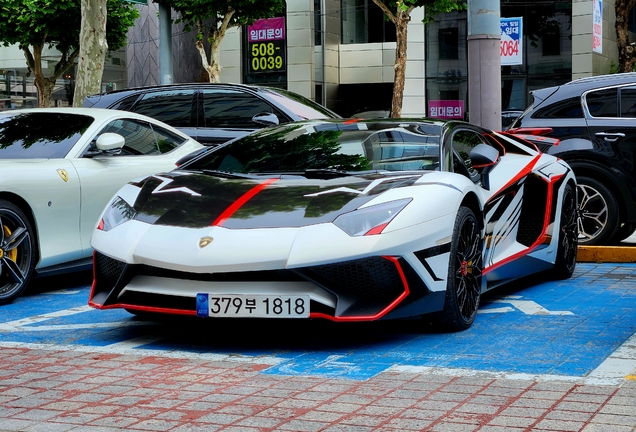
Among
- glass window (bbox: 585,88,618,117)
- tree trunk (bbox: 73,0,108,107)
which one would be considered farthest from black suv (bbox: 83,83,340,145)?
tree trunk (bbox: 73,0,108,107)

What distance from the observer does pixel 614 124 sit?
956 centimetres

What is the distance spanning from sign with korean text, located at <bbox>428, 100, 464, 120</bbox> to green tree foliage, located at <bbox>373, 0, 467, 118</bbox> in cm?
415

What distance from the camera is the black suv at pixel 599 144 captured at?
31.1 ft

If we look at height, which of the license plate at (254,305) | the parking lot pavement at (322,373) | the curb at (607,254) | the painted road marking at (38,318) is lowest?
the curb at (607,254)

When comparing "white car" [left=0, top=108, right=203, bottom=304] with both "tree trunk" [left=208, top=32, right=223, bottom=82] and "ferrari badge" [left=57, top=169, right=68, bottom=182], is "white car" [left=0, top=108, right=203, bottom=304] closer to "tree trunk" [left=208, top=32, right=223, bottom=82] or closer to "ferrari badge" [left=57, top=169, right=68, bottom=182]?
"ferrari badge" [left=57, top=169, right=68, bottom=182]

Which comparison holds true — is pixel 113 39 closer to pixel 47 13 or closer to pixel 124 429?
pixel 47 13

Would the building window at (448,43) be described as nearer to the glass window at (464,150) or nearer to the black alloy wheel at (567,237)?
the black alloy wheel at (567,237)

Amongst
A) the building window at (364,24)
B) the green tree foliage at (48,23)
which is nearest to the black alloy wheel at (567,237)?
the green tree foliage at (48,23)

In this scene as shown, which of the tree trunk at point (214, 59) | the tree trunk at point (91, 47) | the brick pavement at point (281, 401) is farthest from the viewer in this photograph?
the tree trunk at point (214, 59)

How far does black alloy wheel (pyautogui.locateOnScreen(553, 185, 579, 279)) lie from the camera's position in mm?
7898

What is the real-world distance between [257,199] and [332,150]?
34.9 inches

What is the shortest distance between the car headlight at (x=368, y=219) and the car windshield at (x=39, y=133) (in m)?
3.19

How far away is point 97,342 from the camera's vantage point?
19.0 feet

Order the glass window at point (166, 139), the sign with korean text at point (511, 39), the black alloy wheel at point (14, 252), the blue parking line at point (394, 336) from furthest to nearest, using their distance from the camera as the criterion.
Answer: the sign with korean text at point (511, 39), the glass window at point (166, 139), the black alloy wheel at point (14, 252), the blue parking line at point (394, 336)
